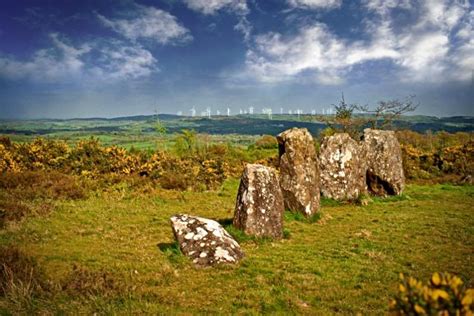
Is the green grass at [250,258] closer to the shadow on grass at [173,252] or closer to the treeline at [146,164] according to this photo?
the shadow on grass at [173,252]

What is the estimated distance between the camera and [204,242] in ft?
33.2

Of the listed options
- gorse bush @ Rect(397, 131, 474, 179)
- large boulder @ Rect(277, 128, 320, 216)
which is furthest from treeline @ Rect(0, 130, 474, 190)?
large boulder @ Rect(277, 128, 320, 216)

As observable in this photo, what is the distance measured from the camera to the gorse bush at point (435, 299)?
318cm

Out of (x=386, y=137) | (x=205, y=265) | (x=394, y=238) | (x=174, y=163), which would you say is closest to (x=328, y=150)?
(x=386, y=137)

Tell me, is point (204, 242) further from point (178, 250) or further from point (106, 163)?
point (106, 163)

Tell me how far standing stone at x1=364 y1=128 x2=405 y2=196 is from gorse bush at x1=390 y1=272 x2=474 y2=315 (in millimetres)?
19194

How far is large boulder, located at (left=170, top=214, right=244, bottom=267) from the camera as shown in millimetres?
9719

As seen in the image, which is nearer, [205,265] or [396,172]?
[205,265]

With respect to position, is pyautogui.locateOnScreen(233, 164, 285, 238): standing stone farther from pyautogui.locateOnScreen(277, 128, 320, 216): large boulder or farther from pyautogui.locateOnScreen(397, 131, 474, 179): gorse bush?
pyautogui.locateOnScreen(397, 131, 474, 179): gorse bush

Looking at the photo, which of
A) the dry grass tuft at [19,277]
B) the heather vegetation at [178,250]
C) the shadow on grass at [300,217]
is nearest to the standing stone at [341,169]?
the heather vegetation at [178,250]

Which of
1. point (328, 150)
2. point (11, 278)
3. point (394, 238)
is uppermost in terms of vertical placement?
point (328, 150)

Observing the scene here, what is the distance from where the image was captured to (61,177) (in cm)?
2080

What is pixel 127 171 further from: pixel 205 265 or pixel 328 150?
pixel 205 265

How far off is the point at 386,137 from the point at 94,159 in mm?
19224
